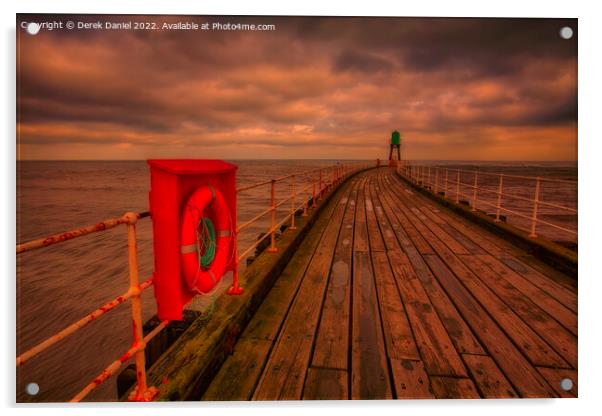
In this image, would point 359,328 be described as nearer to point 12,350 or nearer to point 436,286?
point 436,286

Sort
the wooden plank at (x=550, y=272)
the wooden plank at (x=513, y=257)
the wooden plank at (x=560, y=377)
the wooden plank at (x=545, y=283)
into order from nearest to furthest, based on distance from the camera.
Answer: the wooden plank at (x=560, y=377), the wooden plank at (x=545, y=283), the wooden plank at (x=513, y=257), the wooden plank at (x=550, y=272)

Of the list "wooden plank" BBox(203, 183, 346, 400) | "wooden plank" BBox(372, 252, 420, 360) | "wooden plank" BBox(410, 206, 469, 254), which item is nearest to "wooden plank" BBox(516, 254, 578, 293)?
"wooden plank" BBox(410, 206, 469, 254)

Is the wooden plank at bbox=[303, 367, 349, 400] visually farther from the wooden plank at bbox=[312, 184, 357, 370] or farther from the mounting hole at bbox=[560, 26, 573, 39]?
the mounting hole at bbox=[560, 26, 573, 39]

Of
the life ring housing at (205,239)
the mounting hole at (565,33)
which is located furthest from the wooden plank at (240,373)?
the mounting hole at (565,33)

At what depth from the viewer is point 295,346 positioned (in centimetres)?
201

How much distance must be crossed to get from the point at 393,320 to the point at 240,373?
3.69 feet

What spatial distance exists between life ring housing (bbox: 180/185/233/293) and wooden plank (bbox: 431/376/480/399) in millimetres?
1345

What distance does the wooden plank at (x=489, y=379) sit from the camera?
173cm

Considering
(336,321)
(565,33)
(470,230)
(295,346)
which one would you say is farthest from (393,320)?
(470,230)

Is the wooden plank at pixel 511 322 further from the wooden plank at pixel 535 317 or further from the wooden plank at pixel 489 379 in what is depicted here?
the wooden plank at pixel 489 379

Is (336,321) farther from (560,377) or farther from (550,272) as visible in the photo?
(550,272)

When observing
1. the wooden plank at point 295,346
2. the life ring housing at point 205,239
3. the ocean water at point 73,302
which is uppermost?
the life ring housing at point 205,239

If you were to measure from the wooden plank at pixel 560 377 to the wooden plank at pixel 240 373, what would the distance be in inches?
61.2

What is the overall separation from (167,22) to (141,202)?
21.9 m
